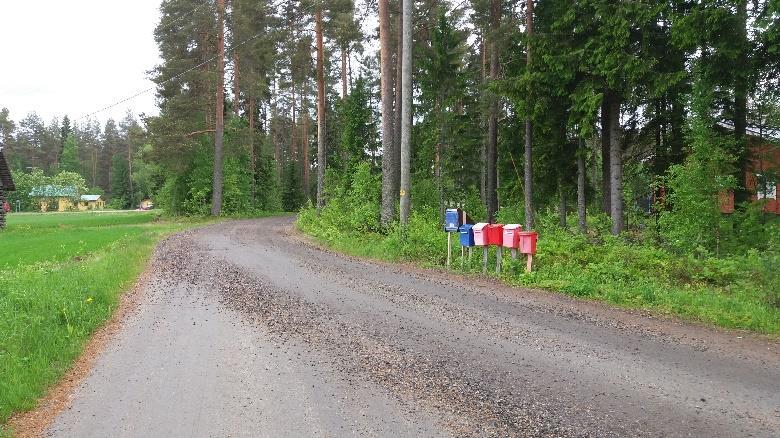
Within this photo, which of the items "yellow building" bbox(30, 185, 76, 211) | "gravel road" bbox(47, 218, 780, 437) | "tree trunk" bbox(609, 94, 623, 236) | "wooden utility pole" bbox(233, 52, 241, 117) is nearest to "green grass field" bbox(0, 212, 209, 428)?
"gravel road" bbox(47, 218, 780, 437)

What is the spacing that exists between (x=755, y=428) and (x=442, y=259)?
31.9 feet

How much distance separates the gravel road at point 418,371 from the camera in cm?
411

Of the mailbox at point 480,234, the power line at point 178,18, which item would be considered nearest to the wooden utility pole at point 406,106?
the mailbox at point 480,234

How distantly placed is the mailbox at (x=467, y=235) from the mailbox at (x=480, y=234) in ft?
0.77

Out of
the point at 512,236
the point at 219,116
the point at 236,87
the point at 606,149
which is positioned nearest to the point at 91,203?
the point at 236,87

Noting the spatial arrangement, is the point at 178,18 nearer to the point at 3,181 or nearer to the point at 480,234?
the point at 3,181

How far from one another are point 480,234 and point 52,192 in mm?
95086

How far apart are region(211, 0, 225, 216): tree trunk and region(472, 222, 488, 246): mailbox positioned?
2398cm

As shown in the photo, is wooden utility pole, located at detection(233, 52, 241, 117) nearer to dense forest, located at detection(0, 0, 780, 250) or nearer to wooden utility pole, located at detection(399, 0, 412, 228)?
dense forest, located at detection(0, 0, 780, 250)

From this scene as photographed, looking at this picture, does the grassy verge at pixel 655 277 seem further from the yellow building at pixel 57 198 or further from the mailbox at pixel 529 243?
the yellow building at pixel 57 198

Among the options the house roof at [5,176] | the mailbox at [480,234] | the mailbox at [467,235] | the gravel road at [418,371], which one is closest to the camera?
the gravel road at [418,371]

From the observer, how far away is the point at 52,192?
87.2 metres

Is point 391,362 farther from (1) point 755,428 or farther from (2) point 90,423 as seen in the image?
(1) point 755,428

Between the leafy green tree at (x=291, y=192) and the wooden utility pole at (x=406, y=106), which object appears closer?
the wooden utility pole at (x=406, y=106)
